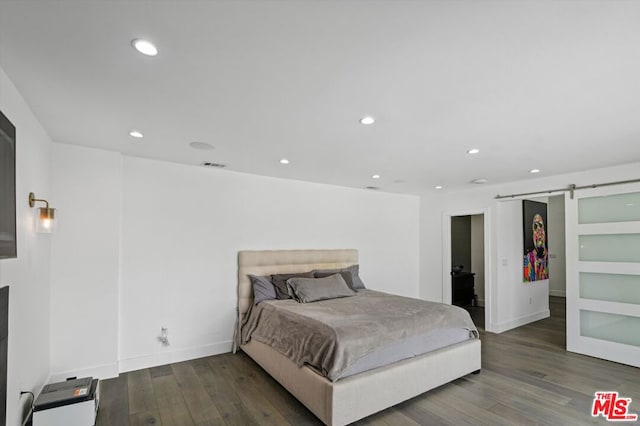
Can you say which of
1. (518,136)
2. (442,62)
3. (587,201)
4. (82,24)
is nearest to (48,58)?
(82,24)

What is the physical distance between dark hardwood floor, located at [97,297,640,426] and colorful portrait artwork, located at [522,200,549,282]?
2034mm

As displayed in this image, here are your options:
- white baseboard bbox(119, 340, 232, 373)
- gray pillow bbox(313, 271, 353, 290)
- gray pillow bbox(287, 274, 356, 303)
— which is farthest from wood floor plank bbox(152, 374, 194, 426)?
gray pillow bbox(313, 271, 353, 290)

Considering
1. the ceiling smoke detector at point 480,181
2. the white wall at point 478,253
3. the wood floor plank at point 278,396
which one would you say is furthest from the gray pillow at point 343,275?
the white wall at point 478,253

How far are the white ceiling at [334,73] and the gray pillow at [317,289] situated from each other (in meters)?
1.78

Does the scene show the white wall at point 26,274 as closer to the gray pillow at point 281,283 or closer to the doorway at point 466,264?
the gray pillow at point 281,283

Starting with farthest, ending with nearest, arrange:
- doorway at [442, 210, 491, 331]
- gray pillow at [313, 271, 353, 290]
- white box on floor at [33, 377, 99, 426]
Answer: doorway at [442, 210, 491, 331]
gray pillow at [313, 271, 353, 290]
white box on floor at [33, 377, 99, 426]

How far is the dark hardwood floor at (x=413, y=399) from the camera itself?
2625 mm

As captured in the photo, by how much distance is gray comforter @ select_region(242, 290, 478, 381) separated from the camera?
8.52 feet

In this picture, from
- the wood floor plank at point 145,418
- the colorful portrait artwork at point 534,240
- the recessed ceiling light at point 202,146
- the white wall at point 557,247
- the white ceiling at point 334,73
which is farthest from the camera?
the white wall at point 557,247

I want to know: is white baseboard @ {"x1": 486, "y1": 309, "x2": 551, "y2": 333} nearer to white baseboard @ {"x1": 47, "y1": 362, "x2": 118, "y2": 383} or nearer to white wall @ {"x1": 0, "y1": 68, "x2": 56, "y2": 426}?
white baseboard @ {"x1": 47, "y1": 362, "x2": 118, "y2": 383}

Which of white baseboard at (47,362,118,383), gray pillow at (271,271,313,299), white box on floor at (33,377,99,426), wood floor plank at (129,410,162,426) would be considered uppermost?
Result: gray pillow at (271,271,313,299)

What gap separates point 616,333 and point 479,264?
3.40 meters

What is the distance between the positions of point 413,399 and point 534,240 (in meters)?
4.57

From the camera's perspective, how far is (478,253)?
A: 24.2 ft
